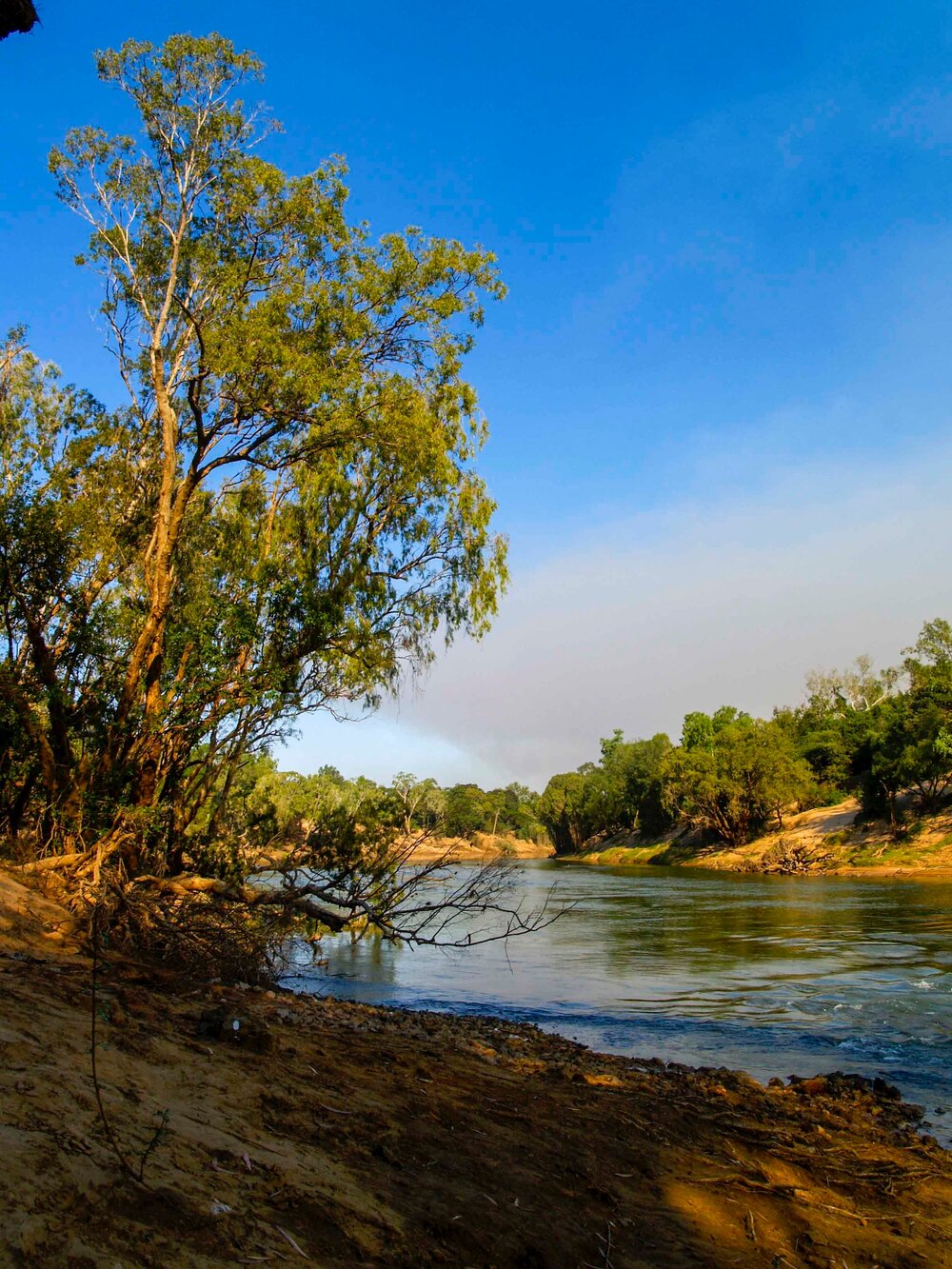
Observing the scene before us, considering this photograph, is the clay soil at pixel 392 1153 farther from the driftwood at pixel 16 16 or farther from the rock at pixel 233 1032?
the driftwood at pixel 16 16

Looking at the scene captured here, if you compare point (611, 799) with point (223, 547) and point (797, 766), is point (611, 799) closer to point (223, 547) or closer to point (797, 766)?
point (797, 766)

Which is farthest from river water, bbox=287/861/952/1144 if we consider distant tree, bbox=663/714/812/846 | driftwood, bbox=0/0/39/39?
distant tree, bbox=663/714/812/846

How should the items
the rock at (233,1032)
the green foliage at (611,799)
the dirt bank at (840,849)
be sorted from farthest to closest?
the green foliage at (611,799) < the dirt bank at (840,849) < the rock at (233,1032)

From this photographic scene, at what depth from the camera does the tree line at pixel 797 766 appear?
4778 centimetres

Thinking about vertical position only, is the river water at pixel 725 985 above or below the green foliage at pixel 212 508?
below

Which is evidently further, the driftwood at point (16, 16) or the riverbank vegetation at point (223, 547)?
the riverbank vegetation at point (223, 547)

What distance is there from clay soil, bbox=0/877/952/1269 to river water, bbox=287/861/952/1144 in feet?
6.29

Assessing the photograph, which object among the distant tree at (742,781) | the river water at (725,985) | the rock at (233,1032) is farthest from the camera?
the distant tree at (742,781)

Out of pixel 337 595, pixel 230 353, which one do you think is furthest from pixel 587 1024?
pixel 230 353

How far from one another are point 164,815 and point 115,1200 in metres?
10.4

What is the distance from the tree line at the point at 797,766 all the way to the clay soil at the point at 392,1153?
43991mm

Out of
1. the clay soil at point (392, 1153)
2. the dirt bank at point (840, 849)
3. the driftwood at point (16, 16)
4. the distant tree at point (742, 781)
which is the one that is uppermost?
the driftwood at point (16, 16)

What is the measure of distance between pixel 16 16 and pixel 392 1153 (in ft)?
20.7

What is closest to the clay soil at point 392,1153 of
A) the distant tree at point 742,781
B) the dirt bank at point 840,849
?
the dirt bank at point 840,849
